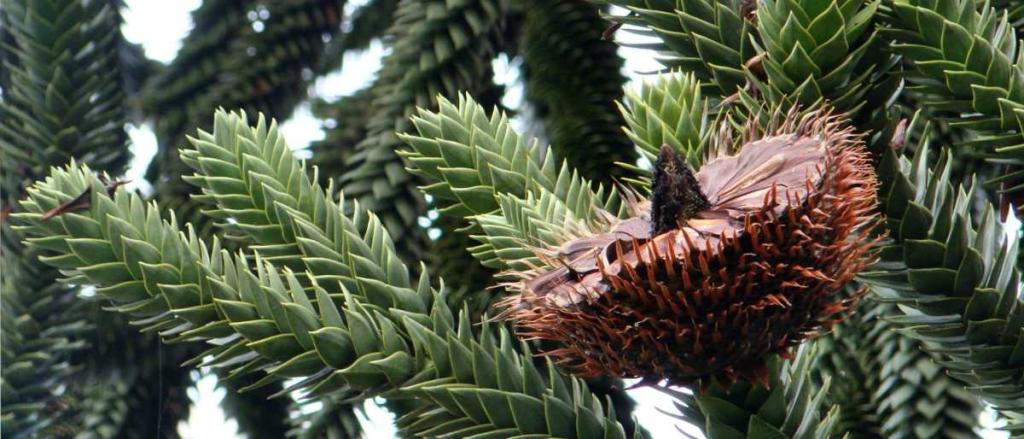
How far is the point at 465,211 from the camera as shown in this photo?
1.19 meters

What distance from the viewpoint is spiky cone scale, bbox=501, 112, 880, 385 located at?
30.2 inches

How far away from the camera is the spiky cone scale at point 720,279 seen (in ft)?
2.52

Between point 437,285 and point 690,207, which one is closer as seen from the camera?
point 690,207

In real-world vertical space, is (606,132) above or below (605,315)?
above

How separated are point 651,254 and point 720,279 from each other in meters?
0.05

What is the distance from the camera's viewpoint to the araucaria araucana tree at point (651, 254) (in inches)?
31.9

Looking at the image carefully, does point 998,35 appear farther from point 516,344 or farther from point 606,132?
point 606,132

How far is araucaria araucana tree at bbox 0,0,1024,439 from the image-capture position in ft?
2.66

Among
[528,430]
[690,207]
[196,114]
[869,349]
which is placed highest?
[196,114]

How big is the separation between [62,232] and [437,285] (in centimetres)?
71

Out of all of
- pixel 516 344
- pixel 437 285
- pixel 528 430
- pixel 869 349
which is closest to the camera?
pixel 528 430

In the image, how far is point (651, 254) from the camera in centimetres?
76

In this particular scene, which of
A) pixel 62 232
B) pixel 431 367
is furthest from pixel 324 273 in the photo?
pixel 62 232

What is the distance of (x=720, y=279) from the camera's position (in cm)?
→ 77
